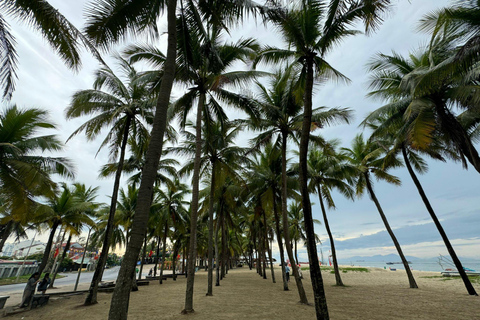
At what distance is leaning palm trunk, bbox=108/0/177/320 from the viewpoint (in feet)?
12.9

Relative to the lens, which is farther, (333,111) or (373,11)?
(333,111)

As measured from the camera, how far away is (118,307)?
3885mm

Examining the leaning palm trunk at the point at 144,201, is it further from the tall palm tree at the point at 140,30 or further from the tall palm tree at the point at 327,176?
the tall palm tree at the point at 327,176

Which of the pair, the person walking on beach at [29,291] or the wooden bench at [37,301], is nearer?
the person walking on beach at [29,291]

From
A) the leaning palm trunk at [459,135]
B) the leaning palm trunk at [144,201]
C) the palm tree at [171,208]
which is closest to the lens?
the leaning palm trunk at [144,201]

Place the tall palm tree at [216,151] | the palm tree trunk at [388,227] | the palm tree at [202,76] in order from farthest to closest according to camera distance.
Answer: the palm tree trunk at [388,227] → the tall palm tree at [216,151] → the palm tree at [202,76]

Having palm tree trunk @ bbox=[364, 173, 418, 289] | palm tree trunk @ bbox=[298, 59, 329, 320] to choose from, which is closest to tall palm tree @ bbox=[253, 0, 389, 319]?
palm tree trunk @ bbox=[298, 59, 329, 320]

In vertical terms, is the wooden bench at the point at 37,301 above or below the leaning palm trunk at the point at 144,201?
below

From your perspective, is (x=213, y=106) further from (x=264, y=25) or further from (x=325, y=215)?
(x=325, y=215)

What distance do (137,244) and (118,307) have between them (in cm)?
103

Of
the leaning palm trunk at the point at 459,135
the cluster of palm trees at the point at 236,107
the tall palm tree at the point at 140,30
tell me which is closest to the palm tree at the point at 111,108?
the cluster of palm trees at the point at 236,107

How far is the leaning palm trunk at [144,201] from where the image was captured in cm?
393

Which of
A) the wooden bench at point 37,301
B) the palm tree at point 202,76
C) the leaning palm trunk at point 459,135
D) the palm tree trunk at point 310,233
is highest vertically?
the palm tree at point 202,76

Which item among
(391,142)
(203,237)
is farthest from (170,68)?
(203,237)
